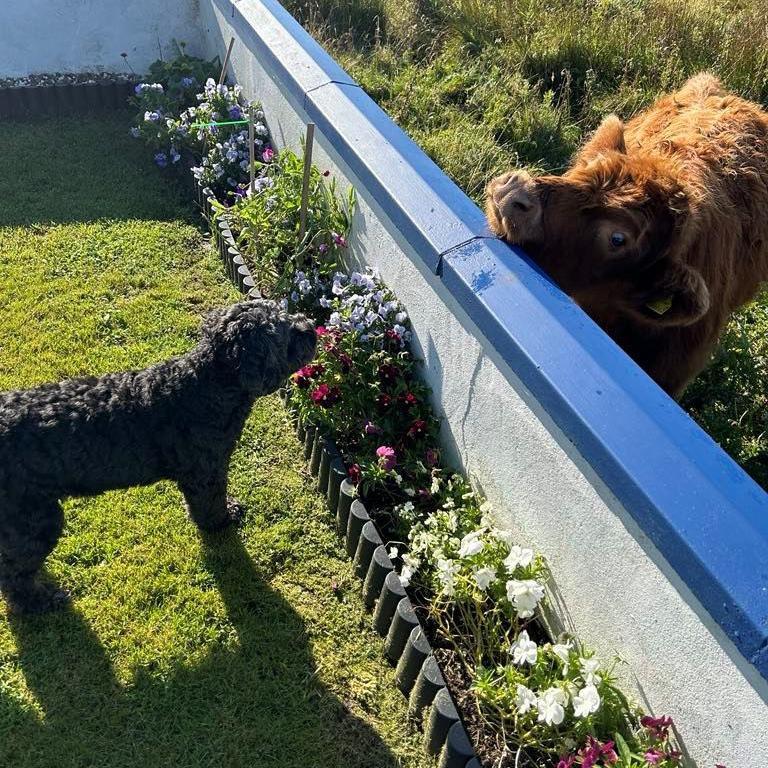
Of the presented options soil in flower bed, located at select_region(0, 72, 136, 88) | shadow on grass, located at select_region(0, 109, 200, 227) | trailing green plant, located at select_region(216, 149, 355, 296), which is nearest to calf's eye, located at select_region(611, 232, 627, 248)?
trailing green plant, located at select_region(216, 149, 355, 296)

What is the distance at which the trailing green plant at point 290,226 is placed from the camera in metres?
5.16

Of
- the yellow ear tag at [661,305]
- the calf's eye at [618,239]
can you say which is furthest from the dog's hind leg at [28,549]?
the yellow ear tag at [661,305]

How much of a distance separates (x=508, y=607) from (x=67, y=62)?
29.5 feet

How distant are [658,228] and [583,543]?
163cm

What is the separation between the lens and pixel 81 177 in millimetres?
7125

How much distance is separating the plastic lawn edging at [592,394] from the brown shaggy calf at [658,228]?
0.88 ft

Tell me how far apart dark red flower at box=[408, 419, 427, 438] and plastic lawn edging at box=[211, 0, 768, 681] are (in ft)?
2.45

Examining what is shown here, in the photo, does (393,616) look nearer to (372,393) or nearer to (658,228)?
(372,393)

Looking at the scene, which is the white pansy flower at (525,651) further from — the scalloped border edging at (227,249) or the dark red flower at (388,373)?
the scalloped border edging at (227,249)

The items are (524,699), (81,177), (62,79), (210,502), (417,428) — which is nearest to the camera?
(524,699)

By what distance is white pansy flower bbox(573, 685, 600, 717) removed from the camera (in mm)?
2492

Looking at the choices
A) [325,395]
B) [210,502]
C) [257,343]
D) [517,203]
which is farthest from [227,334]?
[517,203]

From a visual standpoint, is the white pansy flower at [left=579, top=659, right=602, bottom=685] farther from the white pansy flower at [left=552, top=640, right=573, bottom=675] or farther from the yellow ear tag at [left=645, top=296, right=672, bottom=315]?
the yellow ear tag at [left=645, top=296, right=672, bottom=315]

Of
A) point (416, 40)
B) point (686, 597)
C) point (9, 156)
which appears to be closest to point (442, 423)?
point (686, 597)
